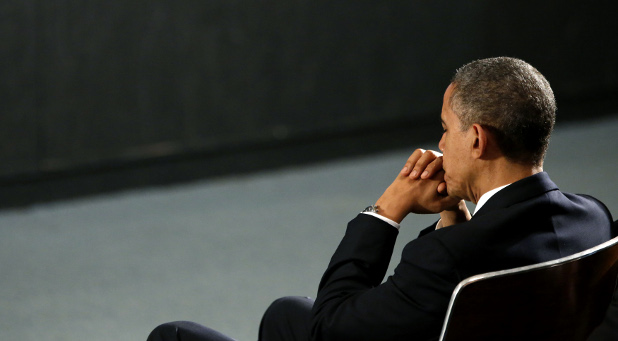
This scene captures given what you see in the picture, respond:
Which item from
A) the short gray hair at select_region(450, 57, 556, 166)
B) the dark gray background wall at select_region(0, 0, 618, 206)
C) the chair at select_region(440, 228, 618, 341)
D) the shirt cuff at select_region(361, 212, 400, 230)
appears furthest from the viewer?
the dark gray background wall at select_region(0, 0, 618, 206)

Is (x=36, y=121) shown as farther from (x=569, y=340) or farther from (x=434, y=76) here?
(x=569, y=340)

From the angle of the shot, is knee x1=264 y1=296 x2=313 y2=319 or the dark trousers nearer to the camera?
the dark trousers

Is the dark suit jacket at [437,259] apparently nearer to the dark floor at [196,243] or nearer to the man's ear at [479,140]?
the man's ear at [479,140]

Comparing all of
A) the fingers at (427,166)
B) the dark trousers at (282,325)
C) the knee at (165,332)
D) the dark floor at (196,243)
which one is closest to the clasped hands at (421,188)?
the fingers at (427,166)

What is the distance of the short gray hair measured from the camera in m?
1.31

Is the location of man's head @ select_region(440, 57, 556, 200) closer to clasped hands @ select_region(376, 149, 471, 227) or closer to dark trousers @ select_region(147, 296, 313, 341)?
clasped hands @ select_region(376, 149, 471, 227)

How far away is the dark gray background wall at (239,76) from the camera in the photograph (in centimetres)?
455

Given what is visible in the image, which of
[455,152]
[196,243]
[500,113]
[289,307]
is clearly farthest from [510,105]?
[196,243]

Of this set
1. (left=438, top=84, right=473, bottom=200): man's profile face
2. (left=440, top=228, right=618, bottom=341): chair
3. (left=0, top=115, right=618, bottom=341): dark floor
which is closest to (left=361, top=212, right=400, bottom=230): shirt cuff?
(left=438, top=84, right=473, bottom=200): man's profile face

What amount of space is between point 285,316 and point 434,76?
11.4ft

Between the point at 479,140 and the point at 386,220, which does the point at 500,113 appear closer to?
the point at 479,140

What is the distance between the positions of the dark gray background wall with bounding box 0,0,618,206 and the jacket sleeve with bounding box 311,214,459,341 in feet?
11.3

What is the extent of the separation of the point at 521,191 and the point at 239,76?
356 centimetres

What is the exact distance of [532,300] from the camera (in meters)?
1.17
